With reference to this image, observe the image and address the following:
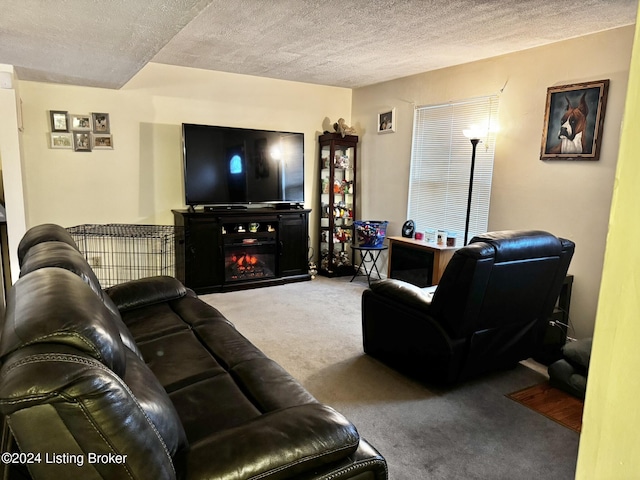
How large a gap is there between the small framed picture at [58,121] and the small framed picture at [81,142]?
0.37ft

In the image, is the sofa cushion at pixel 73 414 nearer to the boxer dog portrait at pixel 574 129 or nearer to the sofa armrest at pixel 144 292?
the sofa armrest at pixel 144 292

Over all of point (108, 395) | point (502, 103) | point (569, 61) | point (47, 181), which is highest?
point (569, 61)

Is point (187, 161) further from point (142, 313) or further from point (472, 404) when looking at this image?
point (472, 404)

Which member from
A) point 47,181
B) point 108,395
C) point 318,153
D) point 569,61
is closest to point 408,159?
point 318,153

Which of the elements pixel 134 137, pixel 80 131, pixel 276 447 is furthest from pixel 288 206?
pixel 276 447

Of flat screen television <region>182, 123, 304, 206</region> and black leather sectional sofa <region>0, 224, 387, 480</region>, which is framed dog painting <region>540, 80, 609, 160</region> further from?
black leather sectional sofa <region>0, 224, 387, 480</region>

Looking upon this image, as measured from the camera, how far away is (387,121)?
528 centimetres

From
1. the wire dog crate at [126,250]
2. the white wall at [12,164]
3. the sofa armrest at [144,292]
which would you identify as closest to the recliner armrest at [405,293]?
the sofa armrest at [144,292]

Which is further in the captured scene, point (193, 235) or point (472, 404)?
point (193, 235)

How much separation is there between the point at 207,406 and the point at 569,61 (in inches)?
144

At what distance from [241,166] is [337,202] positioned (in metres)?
1.40

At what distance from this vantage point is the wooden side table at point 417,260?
425 centimetres

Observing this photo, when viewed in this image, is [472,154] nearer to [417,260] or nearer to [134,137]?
[417,260]

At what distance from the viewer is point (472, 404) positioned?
2537mm
